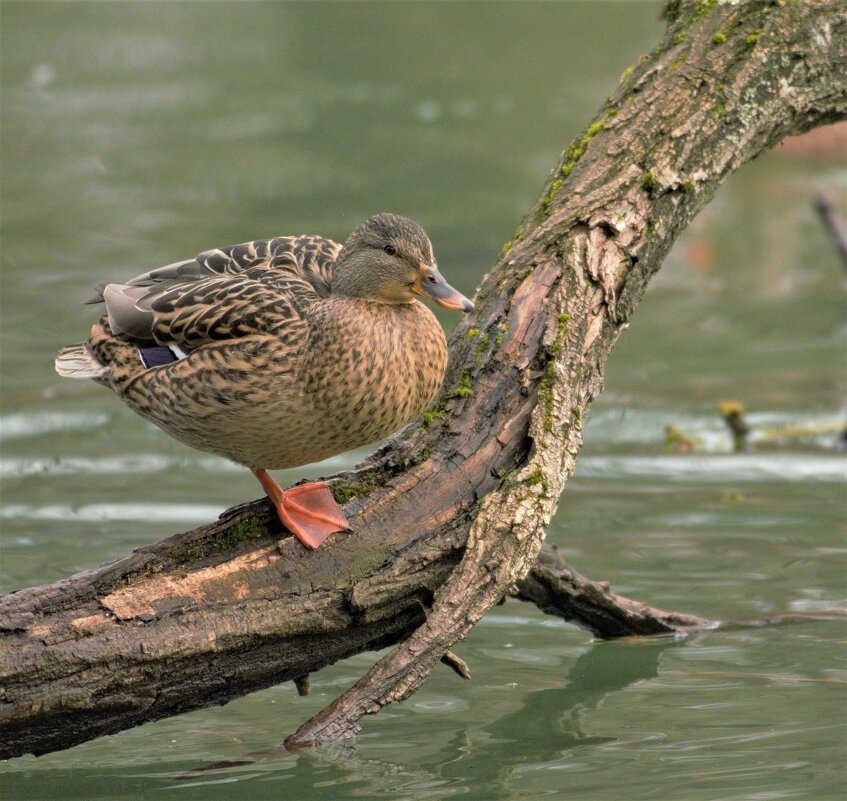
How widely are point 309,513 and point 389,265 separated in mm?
767

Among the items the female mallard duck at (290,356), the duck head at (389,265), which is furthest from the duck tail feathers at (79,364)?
the duck head at (389,265)

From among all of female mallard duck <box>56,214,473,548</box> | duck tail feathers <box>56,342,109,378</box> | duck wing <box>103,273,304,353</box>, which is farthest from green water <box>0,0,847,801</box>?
duck wing <box>103,273,304,353</box>

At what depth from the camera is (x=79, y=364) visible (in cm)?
438

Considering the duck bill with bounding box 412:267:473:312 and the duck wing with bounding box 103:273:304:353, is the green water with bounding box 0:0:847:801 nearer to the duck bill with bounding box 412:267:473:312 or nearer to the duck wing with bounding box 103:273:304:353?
the duck wing with bounding box 103:273:304:353

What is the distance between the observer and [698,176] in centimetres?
464

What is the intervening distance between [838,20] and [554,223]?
52.6 inches

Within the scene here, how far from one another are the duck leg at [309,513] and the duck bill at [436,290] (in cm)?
66

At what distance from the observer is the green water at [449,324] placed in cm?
434

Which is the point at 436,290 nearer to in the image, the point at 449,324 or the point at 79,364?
the point at 79,364

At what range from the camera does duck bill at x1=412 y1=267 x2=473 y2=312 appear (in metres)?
4.07

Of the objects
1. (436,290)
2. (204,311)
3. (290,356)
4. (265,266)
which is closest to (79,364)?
(204,311)

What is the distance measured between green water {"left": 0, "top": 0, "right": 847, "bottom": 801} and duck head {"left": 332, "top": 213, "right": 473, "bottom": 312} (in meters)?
1.38

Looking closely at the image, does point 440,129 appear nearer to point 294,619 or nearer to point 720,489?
point 720,489

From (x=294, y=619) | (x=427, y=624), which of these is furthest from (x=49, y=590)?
(x=427, y=624)
